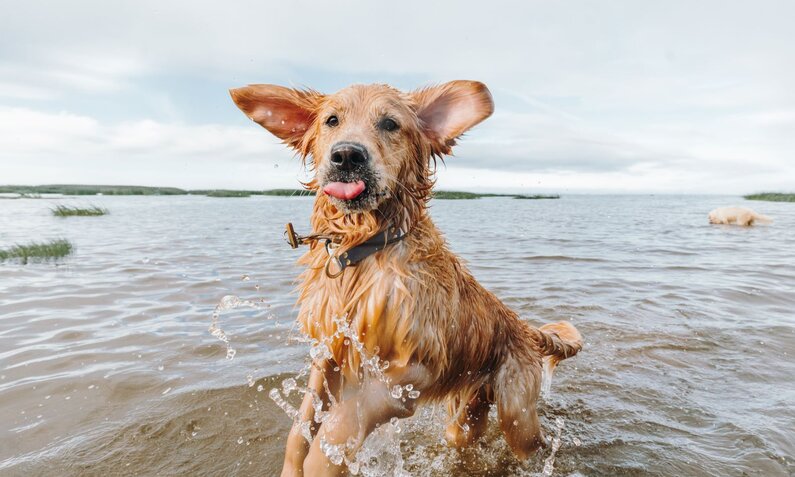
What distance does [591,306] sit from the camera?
27.7ft

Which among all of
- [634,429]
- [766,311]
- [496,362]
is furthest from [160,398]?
[766,311]

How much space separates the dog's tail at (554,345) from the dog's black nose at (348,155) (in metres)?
2.45

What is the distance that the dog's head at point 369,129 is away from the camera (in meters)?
2.94

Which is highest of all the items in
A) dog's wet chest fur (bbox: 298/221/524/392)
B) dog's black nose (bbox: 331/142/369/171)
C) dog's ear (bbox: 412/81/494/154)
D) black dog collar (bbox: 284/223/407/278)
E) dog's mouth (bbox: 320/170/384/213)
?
dog's ear (bbox: 412/81/494/154)

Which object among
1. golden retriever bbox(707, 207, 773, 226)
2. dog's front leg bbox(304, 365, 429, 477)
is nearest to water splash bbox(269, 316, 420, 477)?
dog's front leg bbox(304, 365, 429, 477)

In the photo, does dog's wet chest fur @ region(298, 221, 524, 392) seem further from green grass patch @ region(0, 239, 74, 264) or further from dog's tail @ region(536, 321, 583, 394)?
green grass patch @ region(0, 239, 74, 264)

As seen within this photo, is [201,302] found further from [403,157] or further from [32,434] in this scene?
[403,157]

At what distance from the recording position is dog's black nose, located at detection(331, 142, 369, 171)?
113 inches

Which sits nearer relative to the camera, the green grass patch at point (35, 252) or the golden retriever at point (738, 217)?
the green grass patch at point (35, 252)

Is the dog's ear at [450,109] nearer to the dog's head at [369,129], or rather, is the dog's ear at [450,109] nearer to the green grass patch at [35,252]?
the dog's head at [369,129]

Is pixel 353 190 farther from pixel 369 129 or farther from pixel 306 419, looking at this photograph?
pixel 306 419

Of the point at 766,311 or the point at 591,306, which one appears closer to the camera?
the point at 766,311

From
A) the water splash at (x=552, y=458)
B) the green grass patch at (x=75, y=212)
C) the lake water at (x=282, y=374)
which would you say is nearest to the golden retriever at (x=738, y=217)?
the lake water at (x=282, y=374)

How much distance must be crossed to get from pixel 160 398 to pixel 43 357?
1945 mm
